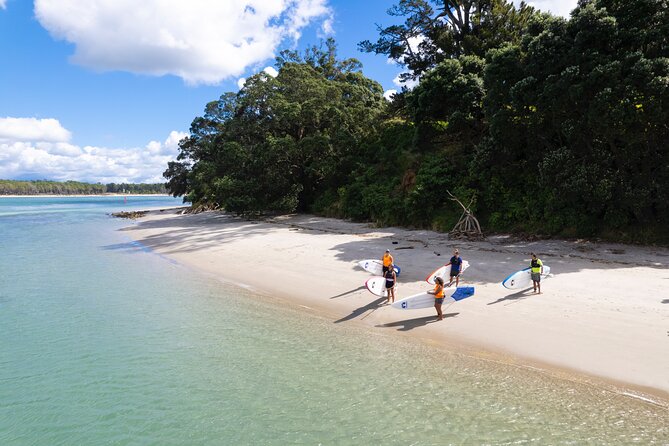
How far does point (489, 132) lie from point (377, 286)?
630 inches

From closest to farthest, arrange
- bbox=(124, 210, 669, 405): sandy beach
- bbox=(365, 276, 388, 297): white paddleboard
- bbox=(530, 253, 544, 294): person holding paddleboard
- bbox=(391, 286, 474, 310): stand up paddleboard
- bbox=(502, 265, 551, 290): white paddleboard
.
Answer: bbox=(124, 210, 669, 405): sandy beach, bbox=(391, 286, 474, 310): stand up paddleboard, bbox=(530, 253, 544, 294): person holding paddleboard, bbox=(502, 265, 551, 290): white paddleboard, bbox=(365, 276, 388, 297): white paddleboard

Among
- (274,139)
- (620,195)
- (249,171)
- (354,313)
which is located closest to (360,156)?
(274,139)

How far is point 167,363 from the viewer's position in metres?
9.63

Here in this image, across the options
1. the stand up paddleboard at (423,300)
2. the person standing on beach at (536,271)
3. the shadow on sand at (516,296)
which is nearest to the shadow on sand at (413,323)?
the stand up paddleboard at (423,300)

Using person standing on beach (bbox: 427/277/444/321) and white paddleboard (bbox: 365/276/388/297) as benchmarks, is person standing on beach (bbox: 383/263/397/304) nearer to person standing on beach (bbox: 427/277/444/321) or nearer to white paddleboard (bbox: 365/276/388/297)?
white paddleboard (bbox: 365/276/388/297)

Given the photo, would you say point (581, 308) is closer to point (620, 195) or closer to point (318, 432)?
point (318, 432)

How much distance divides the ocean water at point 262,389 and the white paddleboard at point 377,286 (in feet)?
6.43

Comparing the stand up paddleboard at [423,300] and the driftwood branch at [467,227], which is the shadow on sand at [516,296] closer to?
the stand up paddleboard at [423,300]

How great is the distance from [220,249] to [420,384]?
18204 mm

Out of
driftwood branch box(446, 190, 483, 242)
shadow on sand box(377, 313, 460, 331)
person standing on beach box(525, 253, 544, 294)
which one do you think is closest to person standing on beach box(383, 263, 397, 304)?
shadow on sand box(377, 313, 460, 331)

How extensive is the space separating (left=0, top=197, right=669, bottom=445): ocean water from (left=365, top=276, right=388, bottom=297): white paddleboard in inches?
77.2

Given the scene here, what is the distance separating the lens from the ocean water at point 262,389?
6781 mm

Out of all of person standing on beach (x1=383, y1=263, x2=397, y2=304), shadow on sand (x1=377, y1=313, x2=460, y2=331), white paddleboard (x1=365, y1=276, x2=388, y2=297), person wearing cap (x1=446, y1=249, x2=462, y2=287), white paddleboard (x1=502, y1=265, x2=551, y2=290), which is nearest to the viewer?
shadow on sand (x1=377, y1=313, x2=460, y2=331)

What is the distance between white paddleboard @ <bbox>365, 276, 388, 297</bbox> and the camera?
13.0 meters
